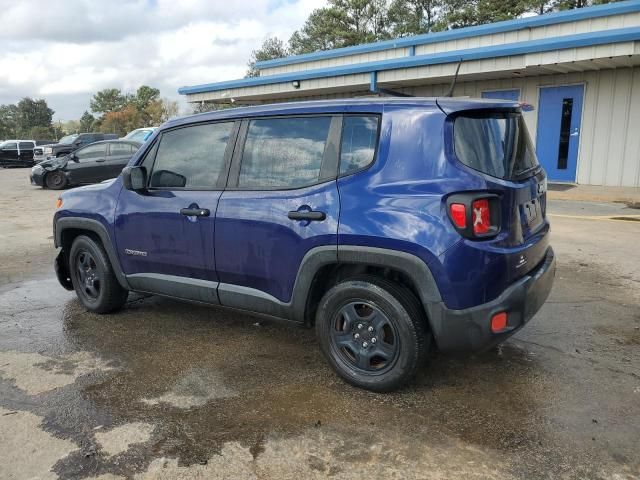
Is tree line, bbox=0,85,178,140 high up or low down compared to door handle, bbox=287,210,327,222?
up

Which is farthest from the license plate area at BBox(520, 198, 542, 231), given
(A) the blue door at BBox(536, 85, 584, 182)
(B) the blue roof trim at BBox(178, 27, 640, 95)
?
(A) the blue door at BBox(536, 85, 584, 182)

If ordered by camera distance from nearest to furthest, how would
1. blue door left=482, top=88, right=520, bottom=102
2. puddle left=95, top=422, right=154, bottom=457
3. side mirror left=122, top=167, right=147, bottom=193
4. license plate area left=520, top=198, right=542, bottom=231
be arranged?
1. puddle left=95, top=422, right=154, bottom=457
2. license plate area left=520, top=198, right=542, bottom=231
3. side mirror left=122, top=167, right=147, bottom=193
4. blue door left=482, top=88, right=520, bottom=102

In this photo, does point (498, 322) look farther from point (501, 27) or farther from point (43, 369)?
point (501, 27)

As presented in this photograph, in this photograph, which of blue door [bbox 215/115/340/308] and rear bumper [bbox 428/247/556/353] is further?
blue door [bbox 215/115/340/308]

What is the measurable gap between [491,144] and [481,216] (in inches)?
20.1

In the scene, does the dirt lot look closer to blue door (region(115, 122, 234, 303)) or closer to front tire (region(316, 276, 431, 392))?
front tire (region(316, 276, 431, 392))

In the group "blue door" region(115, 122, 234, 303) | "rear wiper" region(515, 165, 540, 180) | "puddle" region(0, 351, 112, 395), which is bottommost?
"puddle" region(0, 351, 112, 395)

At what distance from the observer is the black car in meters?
16.4

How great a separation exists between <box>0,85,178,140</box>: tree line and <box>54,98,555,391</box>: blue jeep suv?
7168 cm

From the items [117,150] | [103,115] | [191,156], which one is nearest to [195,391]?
[191,156]

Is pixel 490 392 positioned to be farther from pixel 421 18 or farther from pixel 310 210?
pixel 421 18

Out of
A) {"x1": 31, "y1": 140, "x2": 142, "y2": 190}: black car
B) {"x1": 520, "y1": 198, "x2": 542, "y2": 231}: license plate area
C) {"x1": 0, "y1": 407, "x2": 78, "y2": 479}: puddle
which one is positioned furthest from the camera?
{"x1": 31, "y1": 140, "x2": 142, "y2": 190}: black car

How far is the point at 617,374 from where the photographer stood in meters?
3.65

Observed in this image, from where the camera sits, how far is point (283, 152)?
370 cm
